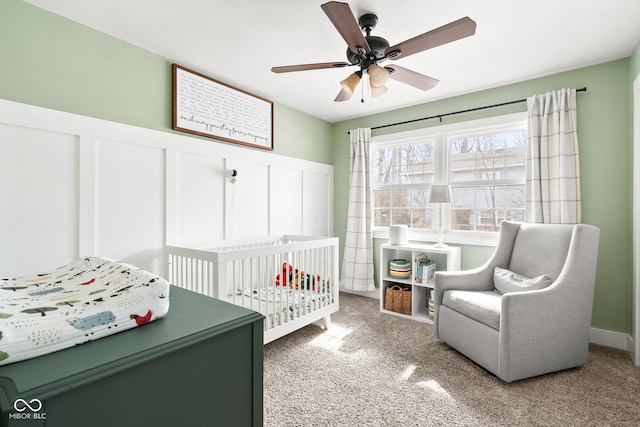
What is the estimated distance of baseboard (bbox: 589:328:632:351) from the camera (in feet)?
8.30

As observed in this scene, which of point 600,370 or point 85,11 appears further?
point 600,370

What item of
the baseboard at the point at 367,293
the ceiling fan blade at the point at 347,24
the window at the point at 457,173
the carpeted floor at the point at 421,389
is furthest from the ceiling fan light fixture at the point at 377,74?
the baseboard at the point at 367,293

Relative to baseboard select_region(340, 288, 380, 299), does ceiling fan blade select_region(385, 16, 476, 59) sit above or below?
above

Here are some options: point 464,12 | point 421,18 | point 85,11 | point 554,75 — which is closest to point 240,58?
point 85,11

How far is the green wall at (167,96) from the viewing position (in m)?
1.89

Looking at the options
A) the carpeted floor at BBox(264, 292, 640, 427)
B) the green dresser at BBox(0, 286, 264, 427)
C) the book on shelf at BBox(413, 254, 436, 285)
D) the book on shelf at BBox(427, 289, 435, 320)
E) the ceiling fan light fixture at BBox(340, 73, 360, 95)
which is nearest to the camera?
the green dresser at BBox(0, 286, 264, 427)

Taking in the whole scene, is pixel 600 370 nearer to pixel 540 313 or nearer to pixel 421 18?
pixel 540 313

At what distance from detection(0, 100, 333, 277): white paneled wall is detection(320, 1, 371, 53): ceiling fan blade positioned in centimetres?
160

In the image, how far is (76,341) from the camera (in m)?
0.57

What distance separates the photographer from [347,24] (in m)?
1.58

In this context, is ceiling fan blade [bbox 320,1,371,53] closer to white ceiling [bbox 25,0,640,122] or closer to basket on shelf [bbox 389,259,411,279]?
white ceiling [bbox 25,0,640,122]

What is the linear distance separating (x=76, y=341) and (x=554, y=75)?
3.67 m

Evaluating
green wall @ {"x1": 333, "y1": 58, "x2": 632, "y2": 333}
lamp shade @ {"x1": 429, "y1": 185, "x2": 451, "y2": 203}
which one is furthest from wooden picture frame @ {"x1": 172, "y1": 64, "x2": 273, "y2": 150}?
green wall @ {"x1": 333, "y1": 58, "x2": 632, "y2": 333}

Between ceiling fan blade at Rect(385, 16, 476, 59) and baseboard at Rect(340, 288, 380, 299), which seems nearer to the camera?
ceiling fan blade at Rect(385, 16, 476, 59)
